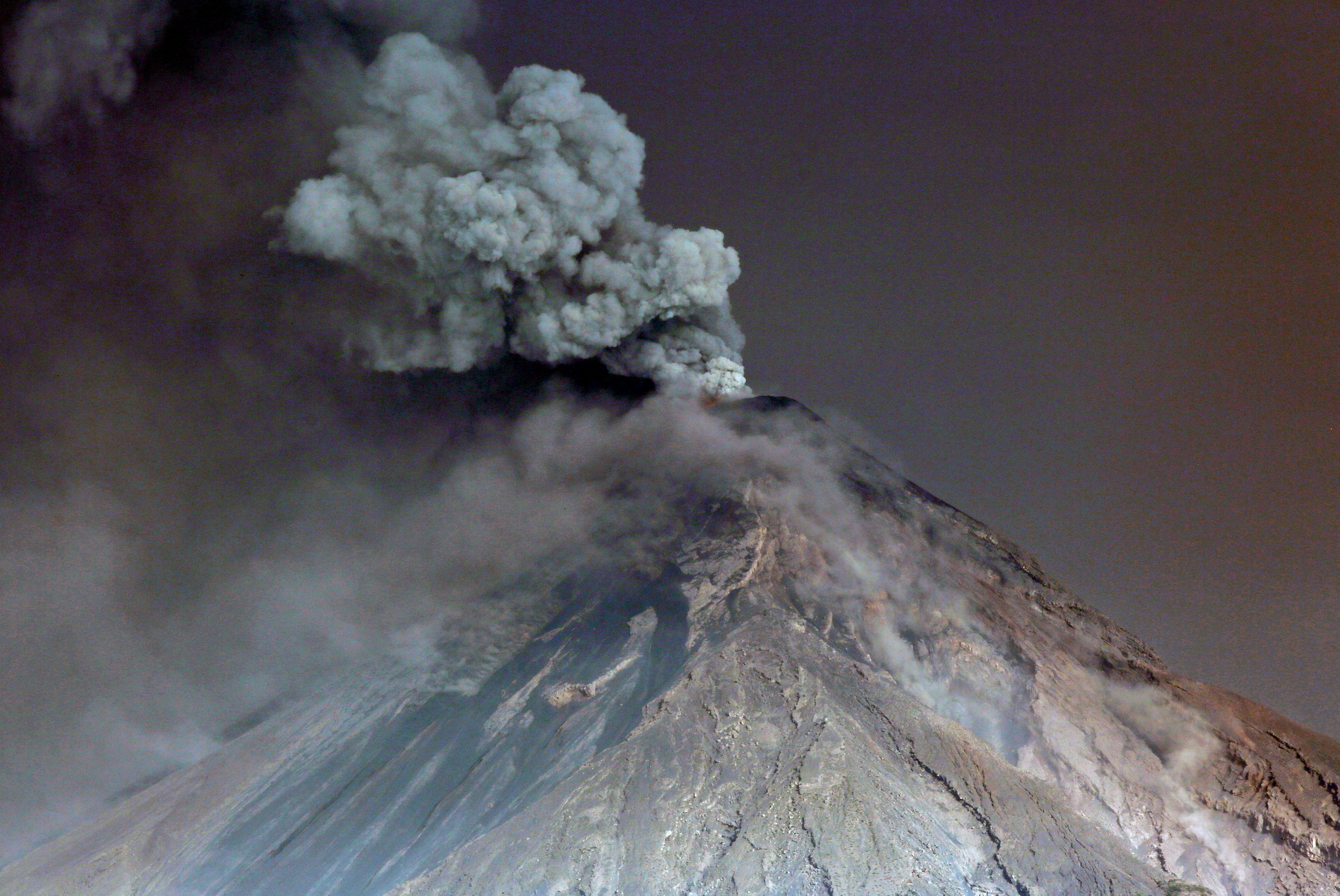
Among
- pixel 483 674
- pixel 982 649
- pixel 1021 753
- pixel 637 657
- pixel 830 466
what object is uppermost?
pixel 830 466

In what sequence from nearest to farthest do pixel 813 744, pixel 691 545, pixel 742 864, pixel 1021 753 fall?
pixel 742 864
pixel 813 744
pixel 1021 753
pixel 691 545

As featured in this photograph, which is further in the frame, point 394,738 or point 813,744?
point 394,738

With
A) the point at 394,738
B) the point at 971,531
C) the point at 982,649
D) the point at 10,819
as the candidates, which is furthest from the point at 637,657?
the point at 10,819

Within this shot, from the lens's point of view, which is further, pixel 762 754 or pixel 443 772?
pixel 443 772

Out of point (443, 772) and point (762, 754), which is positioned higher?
→ point (762, 754)

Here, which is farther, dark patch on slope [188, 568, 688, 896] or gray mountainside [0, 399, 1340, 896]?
dark patch on slope [188, 568, 688, 896]

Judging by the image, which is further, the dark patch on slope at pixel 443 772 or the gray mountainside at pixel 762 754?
the dark patch on slope at pixel 443 772

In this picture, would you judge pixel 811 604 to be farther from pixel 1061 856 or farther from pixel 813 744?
pixel 1061 856

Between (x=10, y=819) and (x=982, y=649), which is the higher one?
(x=982, y=649)
